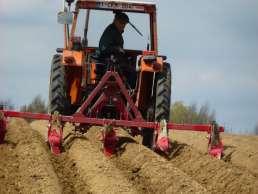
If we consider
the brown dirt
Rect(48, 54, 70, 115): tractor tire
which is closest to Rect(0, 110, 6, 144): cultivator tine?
Rect(48, 54, 70, 115): tractor tire

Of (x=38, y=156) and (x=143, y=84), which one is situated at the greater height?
(x=143, y=84)

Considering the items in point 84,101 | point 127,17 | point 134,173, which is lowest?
point 134,173

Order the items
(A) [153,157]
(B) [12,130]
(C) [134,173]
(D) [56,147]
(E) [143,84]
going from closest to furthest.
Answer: (C) [134,173] → (A) [153,157] → (D) [56,147] → (E) [143,84] → (B) [12,130]

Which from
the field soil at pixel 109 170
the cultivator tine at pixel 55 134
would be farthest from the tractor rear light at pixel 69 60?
the field soil at pixel 109 170

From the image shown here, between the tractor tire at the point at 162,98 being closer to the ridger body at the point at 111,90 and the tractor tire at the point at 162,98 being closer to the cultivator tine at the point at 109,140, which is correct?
the ridger body at the point at 111,90

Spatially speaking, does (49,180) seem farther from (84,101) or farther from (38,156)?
(84,101)

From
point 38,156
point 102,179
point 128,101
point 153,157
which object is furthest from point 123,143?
point 102,179

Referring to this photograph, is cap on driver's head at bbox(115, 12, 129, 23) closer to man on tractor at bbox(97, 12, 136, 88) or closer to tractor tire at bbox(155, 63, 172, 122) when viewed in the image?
man on tractor at bbox(97, 12, 136, 88)

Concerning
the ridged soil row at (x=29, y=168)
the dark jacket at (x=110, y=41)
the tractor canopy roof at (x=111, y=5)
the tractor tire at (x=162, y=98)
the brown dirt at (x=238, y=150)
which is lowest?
the brown dirt at (x=238, y=150)

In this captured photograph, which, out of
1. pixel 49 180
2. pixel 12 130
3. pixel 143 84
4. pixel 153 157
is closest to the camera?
pixel 49 180

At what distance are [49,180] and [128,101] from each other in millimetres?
3044

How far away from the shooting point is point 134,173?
748cm

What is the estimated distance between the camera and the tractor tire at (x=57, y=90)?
31.3 feet

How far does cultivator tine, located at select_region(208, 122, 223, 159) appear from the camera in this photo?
357 inches
